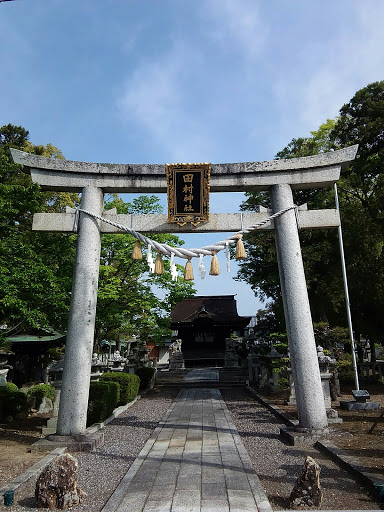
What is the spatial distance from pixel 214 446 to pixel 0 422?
7020 mm

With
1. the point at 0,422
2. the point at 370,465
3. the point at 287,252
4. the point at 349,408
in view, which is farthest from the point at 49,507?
the point at 349,408

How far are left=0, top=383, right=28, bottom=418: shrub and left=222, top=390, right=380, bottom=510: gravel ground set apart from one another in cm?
626

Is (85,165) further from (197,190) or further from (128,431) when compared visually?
(128,431)

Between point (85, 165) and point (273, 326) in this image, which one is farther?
point (273, 326)

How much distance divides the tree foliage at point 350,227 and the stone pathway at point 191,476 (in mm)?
10298

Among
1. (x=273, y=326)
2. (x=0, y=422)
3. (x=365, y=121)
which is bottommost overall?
(x=0, y=422)

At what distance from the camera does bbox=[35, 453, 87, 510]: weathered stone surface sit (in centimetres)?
430

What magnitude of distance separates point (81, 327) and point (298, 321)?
4405mm

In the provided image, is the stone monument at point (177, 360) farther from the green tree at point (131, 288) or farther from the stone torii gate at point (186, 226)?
the stone torii gate at point (186, 226)

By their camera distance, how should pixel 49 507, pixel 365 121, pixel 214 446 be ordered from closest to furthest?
pixel 49 507 → pixel 214 446 → pixel 365 121

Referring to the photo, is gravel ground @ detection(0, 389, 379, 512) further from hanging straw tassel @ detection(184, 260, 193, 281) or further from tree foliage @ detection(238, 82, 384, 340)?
tree foliage @ detection(238, 82, 384, 340)

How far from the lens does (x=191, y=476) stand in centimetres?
508

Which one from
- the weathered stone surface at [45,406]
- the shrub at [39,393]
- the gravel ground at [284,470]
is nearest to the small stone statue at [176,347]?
the weathered stone surface at [45,406]

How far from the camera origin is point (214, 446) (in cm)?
679
